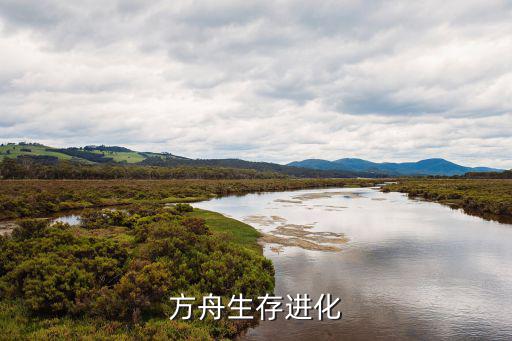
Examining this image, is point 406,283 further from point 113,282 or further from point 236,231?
point 236,231

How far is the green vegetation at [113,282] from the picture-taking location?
1233cm

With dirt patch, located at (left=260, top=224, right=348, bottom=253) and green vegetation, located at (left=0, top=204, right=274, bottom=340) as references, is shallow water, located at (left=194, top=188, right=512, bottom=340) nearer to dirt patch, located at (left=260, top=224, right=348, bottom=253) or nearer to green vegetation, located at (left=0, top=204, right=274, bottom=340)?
dirt patch, located at (left=260, top=224, right=348, bottom=253)

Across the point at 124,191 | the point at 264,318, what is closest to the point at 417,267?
the point at 264,318

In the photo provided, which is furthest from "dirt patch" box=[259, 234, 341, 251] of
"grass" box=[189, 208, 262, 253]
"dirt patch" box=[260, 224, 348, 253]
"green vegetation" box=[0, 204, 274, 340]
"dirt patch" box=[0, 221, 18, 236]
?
"dirt patch" box=[0, 221, 18, 236]

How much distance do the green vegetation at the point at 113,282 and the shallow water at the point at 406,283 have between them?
278 centimetres

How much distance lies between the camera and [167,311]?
1387 cm

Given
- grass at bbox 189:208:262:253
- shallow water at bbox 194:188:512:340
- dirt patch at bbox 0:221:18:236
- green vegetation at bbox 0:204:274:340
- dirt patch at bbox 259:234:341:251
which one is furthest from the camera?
dirt patch at bbox 0:221:18:236

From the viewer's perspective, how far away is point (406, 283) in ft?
64.0

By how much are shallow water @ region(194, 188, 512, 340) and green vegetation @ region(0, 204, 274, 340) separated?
2.78 meters

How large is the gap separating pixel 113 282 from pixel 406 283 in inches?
664

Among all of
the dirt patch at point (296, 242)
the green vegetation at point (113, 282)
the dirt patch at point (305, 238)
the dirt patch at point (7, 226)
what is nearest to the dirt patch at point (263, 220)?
the dirt patch at point (305, 238)

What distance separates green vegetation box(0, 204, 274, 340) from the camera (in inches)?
485

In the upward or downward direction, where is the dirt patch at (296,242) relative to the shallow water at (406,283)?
upward

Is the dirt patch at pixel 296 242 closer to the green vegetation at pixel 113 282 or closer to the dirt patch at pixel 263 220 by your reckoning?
the dirt patch at pixel 263 220
